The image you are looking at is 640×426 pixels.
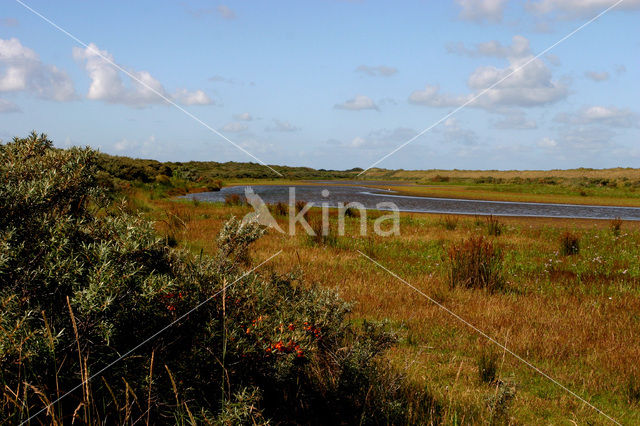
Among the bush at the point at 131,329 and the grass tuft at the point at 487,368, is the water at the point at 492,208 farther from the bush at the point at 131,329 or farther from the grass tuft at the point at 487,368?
the bush at the point at 131,329

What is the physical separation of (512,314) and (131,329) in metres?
6.35

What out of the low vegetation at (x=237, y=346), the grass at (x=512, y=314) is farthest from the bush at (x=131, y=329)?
the grass at (x=512, y=314)

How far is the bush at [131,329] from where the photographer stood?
3.02m

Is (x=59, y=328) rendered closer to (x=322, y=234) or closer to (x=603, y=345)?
(x=603, y=345)

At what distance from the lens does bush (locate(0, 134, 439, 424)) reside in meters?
3.02

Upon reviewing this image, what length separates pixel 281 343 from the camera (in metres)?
3.50

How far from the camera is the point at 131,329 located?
3.34 m

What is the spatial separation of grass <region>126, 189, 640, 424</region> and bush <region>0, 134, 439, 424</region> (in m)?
0.77

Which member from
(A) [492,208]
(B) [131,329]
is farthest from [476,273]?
(A) [492,208]

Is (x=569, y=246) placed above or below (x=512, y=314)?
above

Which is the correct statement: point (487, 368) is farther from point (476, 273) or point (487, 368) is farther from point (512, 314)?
point (476, 273)

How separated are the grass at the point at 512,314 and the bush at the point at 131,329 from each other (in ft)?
2.52

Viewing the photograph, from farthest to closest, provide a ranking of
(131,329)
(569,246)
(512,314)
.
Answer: (569,246) < (512,314) < (131,329)

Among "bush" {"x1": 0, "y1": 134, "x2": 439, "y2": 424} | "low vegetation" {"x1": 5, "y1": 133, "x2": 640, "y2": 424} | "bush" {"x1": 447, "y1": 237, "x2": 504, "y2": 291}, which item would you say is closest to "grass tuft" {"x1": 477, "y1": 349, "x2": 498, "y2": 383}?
"low vegetation" {"x1": 5, "y1": 133, "x2": 640, "y2": 424}
